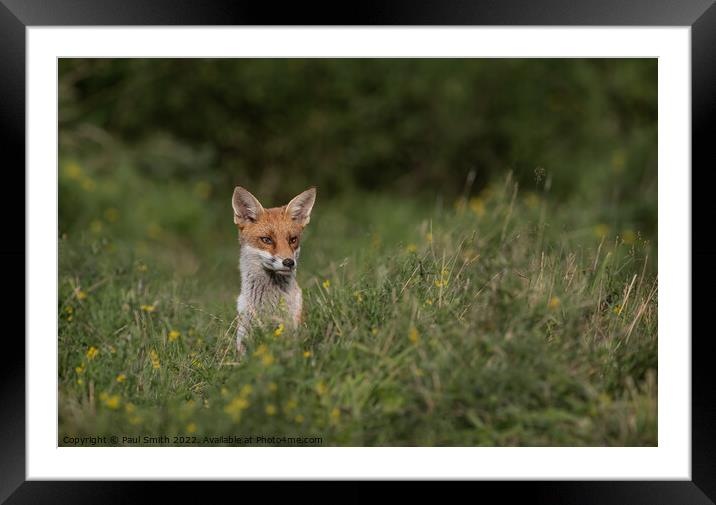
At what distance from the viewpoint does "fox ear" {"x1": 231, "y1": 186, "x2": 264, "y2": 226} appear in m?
5.54

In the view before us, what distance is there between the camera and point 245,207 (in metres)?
5.61

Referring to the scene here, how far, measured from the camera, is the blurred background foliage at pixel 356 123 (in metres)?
12.5

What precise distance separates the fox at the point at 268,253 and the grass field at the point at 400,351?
0.18 meters

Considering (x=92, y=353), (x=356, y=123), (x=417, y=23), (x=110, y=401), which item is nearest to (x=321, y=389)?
(x=110, y=401)

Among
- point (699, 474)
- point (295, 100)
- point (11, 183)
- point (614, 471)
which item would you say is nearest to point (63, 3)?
point (11, 183)

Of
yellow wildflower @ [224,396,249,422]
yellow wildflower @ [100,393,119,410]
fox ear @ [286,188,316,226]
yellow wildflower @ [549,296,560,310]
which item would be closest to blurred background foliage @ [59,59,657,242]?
fox ear @ [286,188,316,226]

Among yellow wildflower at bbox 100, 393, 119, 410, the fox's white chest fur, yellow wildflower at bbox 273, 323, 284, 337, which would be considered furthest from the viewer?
the fox's white chest fur

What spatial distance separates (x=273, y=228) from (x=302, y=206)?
0.26 meters

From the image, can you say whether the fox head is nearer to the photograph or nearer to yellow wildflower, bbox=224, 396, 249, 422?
the photograph

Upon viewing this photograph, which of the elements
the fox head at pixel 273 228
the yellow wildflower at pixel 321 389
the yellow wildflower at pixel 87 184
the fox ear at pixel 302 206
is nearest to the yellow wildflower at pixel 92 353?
the fox head at pixel 273 228

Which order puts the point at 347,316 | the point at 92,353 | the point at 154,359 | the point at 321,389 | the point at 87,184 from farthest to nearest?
the point at 87,184
the point at 92,353
the point at 154,359
the point at 347,316
the point at 321,389

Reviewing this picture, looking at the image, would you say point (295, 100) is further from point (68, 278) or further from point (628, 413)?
point (628, 413)

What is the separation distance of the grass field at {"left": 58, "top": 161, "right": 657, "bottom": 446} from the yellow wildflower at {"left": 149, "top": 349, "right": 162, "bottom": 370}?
0.6 inches

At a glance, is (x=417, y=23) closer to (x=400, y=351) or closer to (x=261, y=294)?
(x=400, y=351)
